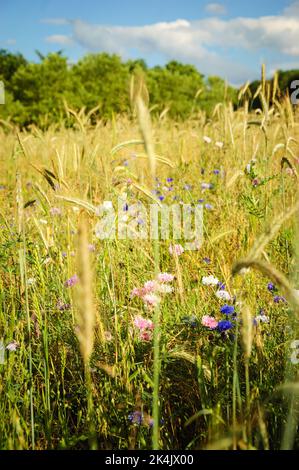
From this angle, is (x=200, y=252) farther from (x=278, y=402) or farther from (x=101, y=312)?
(x=278, y=402)

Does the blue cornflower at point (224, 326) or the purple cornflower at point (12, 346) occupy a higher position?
the blue cornflower at point (224, 326)

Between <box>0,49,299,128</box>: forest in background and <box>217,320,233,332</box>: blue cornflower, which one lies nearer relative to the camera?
<box>217,320,233,332</box>: blue cornflower

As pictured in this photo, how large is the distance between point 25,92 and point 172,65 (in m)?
13.4

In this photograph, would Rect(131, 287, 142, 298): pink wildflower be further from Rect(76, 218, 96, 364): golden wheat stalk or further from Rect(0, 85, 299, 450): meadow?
Rect(76, 218, 96, 364): golden wheat stalk

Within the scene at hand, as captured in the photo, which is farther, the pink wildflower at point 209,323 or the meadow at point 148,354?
the pink wildflower at point 209,323

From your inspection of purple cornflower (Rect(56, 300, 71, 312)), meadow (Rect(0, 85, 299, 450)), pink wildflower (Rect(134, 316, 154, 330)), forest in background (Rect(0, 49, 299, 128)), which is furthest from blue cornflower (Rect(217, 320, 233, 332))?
forest in background (Rect(0, 49, 299, 128))

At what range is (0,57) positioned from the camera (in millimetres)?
20094

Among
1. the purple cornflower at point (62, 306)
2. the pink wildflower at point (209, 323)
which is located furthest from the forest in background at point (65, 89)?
the pink wildflower at point (209, 323)

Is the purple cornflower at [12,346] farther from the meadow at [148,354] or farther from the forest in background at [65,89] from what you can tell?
the forest in background at [65,89]

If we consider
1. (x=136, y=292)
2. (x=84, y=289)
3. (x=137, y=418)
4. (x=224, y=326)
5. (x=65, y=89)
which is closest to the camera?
(x=84, y=289)

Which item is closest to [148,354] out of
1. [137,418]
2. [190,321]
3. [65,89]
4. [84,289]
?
[190,321]

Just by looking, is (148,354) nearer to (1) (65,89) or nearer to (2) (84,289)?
(2) (84,289)
